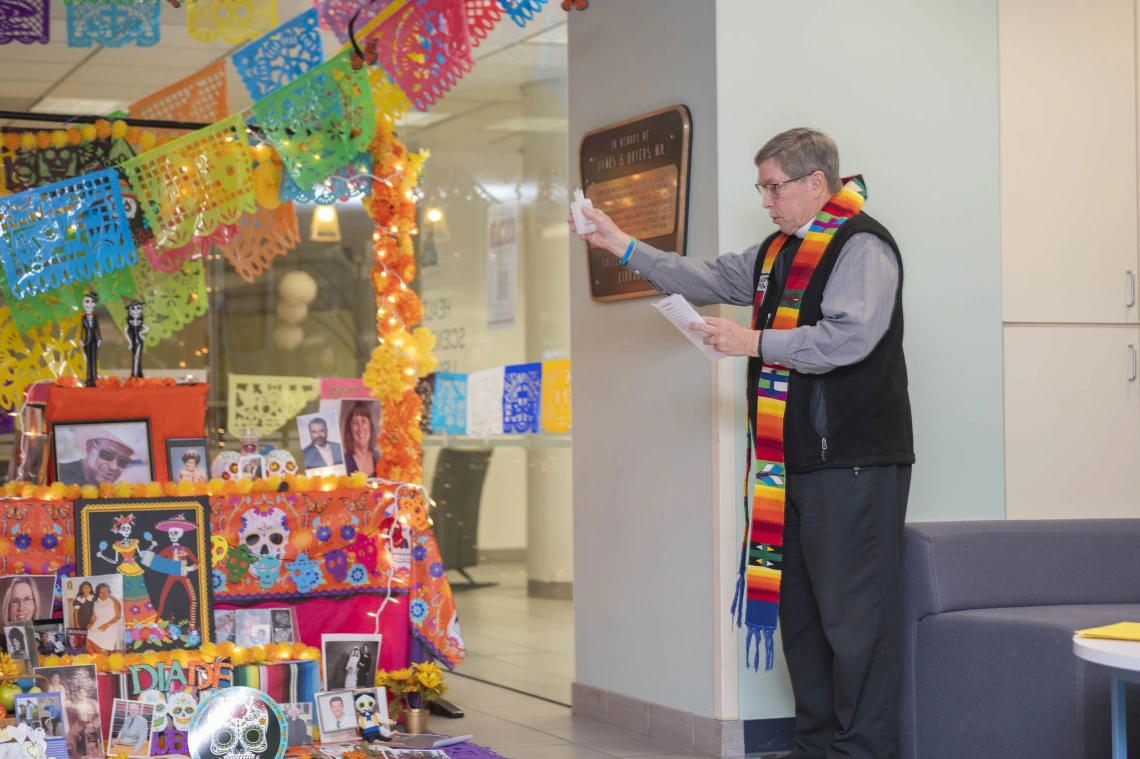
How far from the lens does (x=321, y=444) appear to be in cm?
459

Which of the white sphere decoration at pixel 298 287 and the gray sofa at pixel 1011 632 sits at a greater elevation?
the white sphere decoration at pixel 298 287

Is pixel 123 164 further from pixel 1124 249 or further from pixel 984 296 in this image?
pixel 1124 249

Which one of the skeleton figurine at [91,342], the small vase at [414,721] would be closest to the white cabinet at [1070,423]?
the small vase at [414,721]

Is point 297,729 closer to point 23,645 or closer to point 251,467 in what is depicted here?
point 23,645

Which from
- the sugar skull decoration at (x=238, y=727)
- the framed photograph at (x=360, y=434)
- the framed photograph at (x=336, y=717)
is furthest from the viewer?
the framed photograph at (x=360, y=434)

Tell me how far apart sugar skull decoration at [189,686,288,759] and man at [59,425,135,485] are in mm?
1006

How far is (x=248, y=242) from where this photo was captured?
5.04 m

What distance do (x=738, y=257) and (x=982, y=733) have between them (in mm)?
1457

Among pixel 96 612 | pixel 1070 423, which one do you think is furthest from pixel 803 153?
pixel 96 612

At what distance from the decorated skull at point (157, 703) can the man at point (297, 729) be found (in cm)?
→ 38

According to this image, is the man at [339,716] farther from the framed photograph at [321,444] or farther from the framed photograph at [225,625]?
the framed photograph at [321,444]

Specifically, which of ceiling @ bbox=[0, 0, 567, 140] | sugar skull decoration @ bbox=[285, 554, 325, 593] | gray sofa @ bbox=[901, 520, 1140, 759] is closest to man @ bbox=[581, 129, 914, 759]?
gray sofa @ bbox=[901, 520, 1140, 759]

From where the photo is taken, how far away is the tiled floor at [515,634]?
529cm

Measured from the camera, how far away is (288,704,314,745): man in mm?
3744
